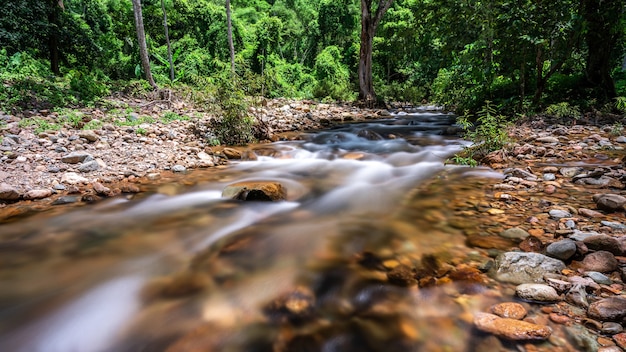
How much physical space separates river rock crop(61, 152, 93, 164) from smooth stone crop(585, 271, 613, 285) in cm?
580

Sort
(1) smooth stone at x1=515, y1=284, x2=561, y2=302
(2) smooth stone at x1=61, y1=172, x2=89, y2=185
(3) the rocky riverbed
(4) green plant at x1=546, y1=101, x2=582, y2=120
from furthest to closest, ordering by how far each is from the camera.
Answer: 1. (4) green plant at x1=546, y1=101, x2=582, y2=120
2. (2) smooth stone at x1=61, y1=172, x2=89, y2=185
3. (1) smooth stone at x1=515, y1=284, x2=561, y2=302
4. (3) the rocky riverbed

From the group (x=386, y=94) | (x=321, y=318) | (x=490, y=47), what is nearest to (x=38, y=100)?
(x=321, y=318)

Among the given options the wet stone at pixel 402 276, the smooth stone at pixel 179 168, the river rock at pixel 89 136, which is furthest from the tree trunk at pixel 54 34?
the wet stone at pixel 402 276

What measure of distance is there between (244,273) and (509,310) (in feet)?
5.52

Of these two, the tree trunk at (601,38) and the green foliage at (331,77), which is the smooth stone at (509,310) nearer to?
the tree trunk at (601,38)

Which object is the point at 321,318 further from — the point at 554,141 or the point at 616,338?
the point at 554,141

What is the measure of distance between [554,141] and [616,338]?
4.90 metres

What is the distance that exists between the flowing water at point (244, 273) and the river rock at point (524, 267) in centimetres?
20

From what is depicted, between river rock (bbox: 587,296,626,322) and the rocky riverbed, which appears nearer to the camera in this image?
river rock (bbox: 587,296,626,322)

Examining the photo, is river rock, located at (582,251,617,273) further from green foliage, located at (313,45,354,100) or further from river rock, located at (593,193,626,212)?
green foliage, located at (313,45,354,100)

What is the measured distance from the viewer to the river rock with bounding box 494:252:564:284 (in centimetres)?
191

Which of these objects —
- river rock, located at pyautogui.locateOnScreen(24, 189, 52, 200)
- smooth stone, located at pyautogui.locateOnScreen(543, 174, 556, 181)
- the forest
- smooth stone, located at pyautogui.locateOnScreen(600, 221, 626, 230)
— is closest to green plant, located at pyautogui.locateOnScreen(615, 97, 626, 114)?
the forest

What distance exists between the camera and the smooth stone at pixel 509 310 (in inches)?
64.4

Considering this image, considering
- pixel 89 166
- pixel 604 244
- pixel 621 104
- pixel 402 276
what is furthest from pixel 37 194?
pixel 621 104
